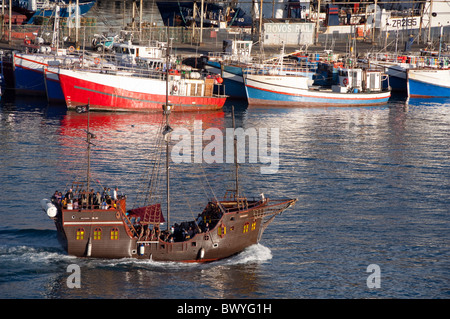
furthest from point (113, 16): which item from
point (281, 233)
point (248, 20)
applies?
point (281, 233)

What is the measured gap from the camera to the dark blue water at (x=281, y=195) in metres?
42.5

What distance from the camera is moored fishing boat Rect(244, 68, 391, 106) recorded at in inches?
4230

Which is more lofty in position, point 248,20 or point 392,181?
point 248,20

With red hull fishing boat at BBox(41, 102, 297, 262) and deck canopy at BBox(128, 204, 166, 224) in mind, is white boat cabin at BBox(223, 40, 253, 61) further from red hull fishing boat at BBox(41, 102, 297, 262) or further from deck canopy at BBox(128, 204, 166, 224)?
red hull fishing boat at BBox(41, 102, 297, 262)

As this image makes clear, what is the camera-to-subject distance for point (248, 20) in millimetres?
148250

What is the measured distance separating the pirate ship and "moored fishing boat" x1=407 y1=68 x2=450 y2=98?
7976 centimetres

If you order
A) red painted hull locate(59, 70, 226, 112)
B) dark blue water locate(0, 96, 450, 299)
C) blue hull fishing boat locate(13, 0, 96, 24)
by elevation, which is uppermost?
blue hull fishing boat locate(13, 0, 96, 24)

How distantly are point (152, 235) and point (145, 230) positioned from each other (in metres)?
0.89

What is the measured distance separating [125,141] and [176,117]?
750 inches

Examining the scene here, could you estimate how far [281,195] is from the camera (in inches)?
2333

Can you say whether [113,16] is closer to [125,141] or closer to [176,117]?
[176,117]

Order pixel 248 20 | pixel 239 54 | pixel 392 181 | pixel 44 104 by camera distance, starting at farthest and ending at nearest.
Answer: pixel 248 20
pixel 239 54
pixel 44 104
pixel 392 181

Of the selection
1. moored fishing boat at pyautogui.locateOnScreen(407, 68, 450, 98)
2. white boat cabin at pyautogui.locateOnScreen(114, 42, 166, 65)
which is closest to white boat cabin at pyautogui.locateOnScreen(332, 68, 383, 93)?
moored fishing boat at pyautogui.locateOnScreen(407, 68, 450, 98)

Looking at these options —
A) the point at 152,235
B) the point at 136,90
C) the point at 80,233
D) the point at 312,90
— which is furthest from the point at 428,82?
the point at 80,233
